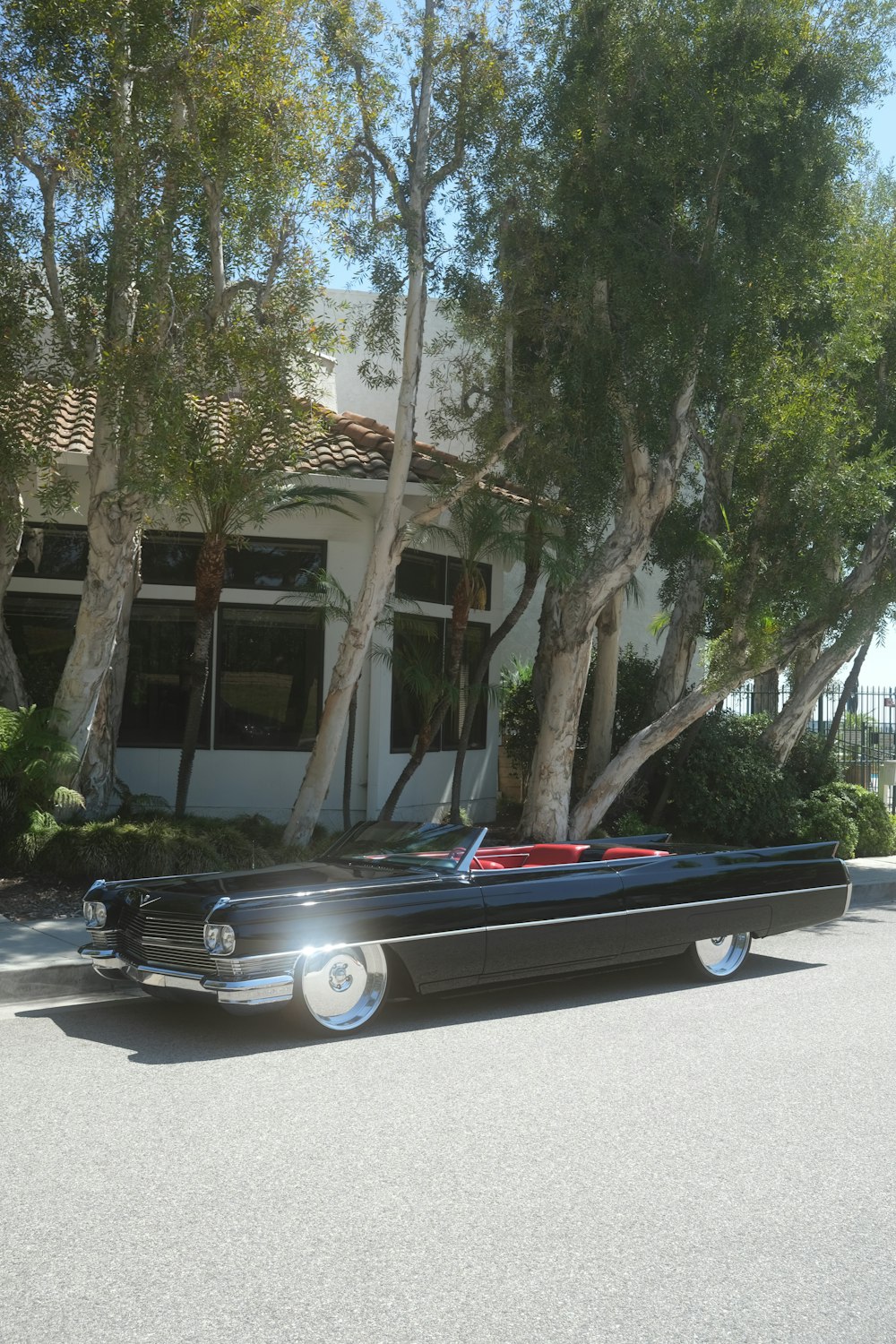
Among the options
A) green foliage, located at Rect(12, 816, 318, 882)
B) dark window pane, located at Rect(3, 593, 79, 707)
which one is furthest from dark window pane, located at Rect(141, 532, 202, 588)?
green foliage, located at Rect(12, 816, 318, 882)

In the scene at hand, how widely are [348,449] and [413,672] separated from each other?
9.65ft

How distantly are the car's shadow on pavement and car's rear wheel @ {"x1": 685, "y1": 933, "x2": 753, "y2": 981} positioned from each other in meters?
0.10

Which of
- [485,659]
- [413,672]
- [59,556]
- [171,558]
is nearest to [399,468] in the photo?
[413,672]

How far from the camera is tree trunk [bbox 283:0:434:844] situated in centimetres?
1200

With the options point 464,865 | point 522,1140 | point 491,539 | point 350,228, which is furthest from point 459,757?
point 522,1140

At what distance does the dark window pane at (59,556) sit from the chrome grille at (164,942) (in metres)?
8.35

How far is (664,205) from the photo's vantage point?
12.7 m

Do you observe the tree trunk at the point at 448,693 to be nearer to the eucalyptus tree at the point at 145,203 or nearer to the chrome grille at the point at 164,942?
the eucalyptus tree at the point at 145,203

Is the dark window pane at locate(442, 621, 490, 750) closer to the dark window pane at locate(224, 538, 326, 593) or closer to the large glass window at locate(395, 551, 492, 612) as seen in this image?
the large glass window at locate(395, 551, 492, 612)

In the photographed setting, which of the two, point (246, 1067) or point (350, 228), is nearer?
point (246, 1067)

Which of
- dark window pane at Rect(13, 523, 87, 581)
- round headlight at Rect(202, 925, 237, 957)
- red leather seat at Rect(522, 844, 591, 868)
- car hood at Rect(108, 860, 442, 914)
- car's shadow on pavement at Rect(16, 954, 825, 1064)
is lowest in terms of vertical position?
car's shadow on pavement at Rect(16, 954, 825, 1064)

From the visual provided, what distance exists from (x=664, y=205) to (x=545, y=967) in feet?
27.9

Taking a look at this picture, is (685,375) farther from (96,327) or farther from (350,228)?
(96,327)

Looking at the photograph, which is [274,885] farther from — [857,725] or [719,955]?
[857,725]
